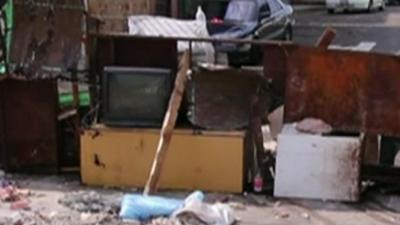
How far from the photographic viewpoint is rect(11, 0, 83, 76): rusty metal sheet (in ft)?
20.8

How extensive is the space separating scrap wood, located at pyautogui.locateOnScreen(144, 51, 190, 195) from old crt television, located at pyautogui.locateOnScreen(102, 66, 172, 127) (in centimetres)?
13

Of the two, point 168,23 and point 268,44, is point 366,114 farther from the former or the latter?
point 168,23

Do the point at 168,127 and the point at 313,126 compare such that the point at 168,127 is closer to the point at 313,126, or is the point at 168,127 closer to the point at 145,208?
the point at 145,208

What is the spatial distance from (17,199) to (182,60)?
1580 millimetres

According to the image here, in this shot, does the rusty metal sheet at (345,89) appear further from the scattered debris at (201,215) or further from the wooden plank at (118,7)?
the wooden plank at (118,7)

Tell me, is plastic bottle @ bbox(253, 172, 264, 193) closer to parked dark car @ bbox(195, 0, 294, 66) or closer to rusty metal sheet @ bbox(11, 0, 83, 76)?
rusty metal sheet @ bbox(11, 0, 83, 76)

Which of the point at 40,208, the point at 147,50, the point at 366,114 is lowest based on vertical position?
the point at 40,208

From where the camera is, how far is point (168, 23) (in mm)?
8062

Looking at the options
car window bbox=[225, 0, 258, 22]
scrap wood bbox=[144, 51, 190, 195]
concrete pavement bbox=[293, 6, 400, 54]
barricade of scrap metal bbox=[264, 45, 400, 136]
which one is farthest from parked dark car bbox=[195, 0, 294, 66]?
scrap wood bbox=[144, 51, 190, 195]

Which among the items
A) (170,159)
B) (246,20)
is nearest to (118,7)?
(246,20)

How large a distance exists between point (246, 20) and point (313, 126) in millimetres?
5200

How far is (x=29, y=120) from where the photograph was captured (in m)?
6.27

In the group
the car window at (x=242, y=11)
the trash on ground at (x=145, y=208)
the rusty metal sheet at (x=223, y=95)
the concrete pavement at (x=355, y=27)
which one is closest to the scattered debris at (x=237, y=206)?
the trash on ground at (x=145, y=208)

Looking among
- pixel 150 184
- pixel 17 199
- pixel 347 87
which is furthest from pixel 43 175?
pixel 347 87
